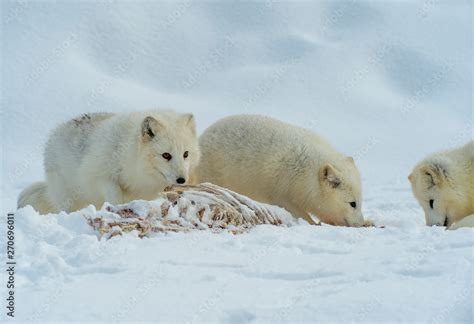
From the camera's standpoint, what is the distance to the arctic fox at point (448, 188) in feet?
21.1

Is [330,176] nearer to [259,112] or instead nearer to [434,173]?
[434,173]

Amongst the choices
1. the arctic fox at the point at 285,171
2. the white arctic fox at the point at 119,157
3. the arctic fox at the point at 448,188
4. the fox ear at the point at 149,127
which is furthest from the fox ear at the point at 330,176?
the fox ear at the point at 149,127

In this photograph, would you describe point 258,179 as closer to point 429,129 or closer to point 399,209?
point 399,209

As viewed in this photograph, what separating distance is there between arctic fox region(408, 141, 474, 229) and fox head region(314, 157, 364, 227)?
68cm

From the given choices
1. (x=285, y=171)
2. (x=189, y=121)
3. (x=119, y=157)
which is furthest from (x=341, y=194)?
(x=119, y=157)

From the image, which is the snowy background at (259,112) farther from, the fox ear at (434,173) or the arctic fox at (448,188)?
the fox ear at (434,173)

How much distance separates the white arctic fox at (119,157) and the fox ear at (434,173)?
6.98 feet

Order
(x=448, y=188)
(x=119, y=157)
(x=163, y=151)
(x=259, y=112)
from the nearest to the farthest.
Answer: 1. (x=163, y=151)
2. (x=119, y=157)
3. (x=448, y=188)
4. (x=259, y=112)

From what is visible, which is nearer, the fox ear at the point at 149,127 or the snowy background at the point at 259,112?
the snowy background at the point at 259,112

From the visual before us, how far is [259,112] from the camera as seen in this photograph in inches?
598

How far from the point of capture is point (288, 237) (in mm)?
4199

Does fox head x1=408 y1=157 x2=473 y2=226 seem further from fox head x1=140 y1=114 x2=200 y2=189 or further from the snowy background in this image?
fox head x1=140 y1=114 x2=200 y2=189

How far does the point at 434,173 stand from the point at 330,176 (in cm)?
101

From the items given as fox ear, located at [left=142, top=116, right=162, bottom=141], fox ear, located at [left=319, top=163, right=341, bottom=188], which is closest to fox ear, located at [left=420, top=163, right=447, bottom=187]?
fox ear, located at [left=319, top=163, right=341, bottom=188]
